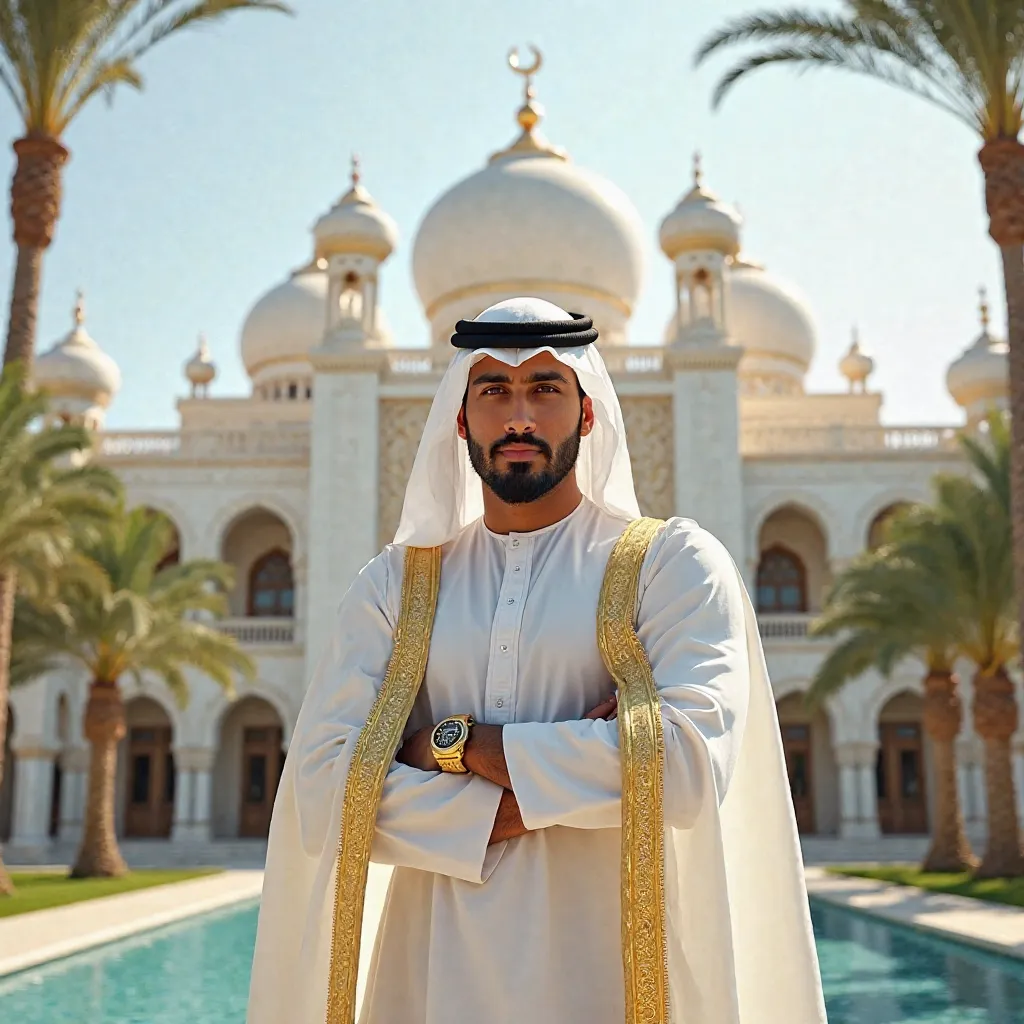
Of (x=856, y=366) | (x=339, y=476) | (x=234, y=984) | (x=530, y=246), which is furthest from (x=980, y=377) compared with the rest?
(x=234, y=984)

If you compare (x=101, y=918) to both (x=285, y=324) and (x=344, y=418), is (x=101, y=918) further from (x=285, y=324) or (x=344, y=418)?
(x=285, y=324)

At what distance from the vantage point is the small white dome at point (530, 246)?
90.0ft

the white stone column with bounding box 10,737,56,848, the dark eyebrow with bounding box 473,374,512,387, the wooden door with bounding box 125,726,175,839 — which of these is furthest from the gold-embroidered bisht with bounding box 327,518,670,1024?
the wooden door with bounding box 125,726,175,839

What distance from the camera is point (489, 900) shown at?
7.22ft

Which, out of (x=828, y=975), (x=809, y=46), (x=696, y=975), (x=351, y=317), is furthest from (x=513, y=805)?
(x=351, y=317)

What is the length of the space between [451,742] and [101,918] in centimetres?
1052

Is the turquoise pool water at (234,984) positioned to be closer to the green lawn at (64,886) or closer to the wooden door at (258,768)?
the green lawn at (64,886)

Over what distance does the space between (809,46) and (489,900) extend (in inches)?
493

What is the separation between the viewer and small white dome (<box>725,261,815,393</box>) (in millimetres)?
31969

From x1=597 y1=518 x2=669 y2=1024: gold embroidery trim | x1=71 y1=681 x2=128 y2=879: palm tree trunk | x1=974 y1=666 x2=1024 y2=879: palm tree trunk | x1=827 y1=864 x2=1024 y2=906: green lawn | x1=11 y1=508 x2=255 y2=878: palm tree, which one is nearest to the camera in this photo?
x1=597 y1=518 x2=669 y2=1024: gold embroidery trim

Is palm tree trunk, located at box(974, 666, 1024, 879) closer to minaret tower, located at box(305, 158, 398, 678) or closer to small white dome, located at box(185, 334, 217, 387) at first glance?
minaret tower, located at box(305, 158, 398, 678)

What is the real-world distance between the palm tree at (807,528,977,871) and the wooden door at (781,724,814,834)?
8.23 metres

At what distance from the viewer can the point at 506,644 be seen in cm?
239

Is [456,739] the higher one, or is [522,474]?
[522,474]
